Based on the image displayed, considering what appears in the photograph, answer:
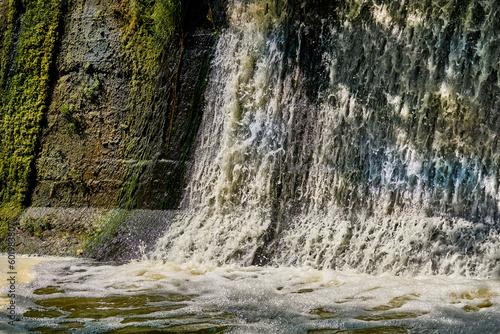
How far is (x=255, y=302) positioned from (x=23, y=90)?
4.91 metres

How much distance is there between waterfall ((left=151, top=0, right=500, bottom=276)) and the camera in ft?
13.1

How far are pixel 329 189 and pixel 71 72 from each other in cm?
373

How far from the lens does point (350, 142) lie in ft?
15.2

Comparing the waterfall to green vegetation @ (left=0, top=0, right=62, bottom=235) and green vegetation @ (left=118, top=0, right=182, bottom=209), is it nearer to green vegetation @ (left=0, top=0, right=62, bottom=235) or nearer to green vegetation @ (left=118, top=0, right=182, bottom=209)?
green vegetation @ (left=118, top=0, right=182, bottom=209)

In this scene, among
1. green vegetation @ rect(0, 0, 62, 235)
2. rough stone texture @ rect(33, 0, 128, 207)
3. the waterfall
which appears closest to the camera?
the waterfall

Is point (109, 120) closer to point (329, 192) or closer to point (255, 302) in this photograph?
point (329, 192)

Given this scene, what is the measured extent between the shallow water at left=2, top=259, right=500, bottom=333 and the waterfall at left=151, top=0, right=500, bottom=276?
424 millimetres

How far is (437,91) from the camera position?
425 cm

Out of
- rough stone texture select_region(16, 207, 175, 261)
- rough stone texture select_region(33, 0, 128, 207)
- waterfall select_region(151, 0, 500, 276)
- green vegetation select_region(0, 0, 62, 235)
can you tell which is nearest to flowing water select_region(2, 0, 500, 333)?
waterfall select_region(151, 0, 500, 276)

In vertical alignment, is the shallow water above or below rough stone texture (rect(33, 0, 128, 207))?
below

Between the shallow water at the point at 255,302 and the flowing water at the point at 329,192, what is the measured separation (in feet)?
0.05

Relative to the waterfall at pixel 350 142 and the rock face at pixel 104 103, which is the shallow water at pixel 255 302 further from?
the rock face at pixel 104 103

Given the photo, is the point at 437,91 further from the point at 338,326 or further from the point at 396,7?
the point at 338,326

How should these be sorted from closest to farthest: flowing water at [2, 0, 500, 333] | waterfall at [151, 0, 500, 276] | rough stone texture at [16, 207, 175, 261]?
flowing water at [2, 0, 500, 333]
waterfall at [151, 0, 500, 276]
rough stone texture at [16, 207, 175, 261]
